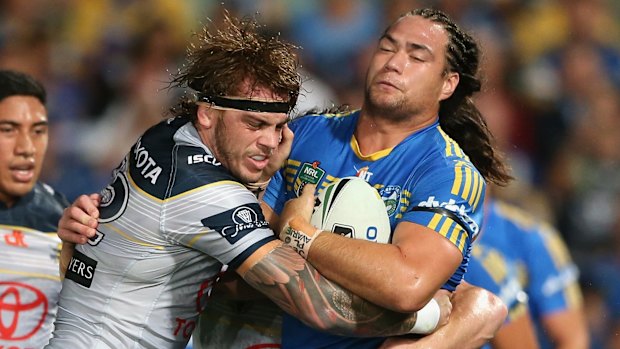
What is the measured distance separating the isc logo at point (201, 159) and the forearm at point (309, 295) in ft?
1.49

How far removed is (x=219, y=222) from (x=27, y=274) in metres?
1.78

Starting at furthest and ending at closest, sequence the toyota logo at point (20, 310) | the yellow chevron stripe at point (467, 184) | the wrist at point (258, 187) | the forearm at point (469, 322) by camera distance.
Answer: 1. the toyota logo at point (20, 310)
2. the wrist at point (258, 187)
3. the forearm at point (469, 322)
4. the yellow chevron stripe at point (467, 184)

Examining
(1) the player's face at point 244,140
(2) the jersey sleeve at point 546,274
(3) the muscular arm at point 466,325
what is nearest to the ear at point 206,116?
(1) the player's face at point 244,140

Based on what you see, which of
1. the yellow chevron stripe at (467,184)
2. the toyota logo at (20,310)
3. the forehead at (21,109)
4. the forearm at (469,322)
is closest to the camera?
the yellow chevron stripe at (467,184)

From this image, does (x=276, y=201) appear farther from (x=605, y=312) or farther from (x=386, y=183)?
(x=605, y=312)

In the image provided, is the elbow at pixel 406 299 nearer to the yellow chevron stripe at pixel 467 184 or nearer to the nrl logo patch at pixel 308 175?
the yellow chevron stripe at pixel 467 184

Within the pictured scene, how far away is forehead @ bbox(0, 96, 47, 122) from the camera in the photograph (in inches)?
213

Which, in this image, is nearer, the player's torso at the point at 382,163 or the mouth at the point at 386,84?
the player's torso at the point at 382,163

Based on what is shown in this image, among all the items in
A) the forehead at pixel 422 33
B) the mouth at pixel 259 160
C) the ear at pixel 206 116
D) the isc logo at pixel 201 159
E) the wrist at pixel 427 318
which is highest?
the forehead at pixel 422 33

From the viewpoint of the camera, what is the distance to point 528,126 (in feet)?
33.1

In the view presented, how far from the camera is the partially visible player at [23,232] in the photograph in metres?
5.34

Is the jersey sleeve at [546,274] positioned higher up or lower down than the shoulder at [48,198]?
lower down

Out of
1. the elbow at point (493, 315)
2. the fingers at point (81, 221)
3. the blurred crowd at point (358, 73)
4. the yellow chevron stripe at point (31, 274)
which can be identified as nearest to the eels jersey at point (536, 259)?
the blurred crowd at point (358, 73)

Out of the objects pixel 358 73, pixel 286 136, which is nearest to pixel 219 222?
pixel 286 136
